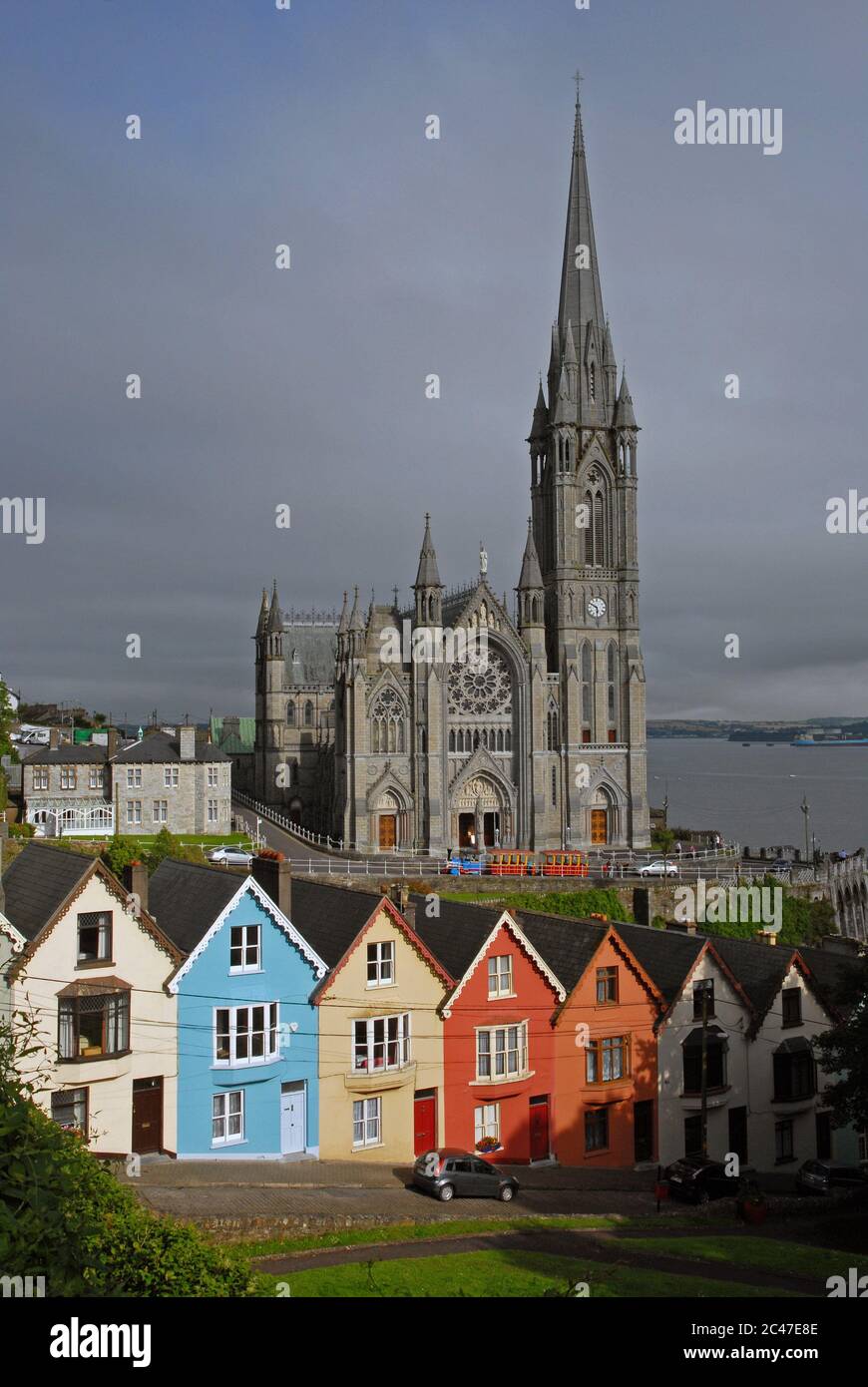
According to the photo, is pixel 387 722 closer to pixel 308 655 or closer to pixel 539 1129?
pixel 308 655

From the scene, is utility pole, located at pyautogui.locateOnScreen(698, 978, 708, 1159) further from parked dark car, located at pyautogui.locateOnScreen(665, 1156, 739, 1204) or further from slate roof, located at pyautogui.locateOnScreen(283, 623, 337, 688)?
slate roof, located at pyautogui.locateOnScreen(283, 623, 337, 688)

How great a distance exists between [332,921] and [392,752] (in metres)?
40.5

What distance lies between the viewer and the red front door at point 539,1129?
30531mm

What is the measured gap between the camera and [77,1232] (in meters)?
9.56

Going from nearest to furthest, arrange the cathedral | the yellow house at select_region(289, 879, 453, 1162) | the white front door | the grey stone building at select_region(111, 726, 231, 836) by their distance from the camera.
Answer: the white front door → the yellow house at select_region(289, 879, 453, 1162) → the grey stone building at select_region(111, 726, 231, 836) → the cathedral

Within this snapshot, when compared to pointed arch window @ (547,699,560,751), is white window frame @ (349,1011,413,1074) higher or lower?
lower

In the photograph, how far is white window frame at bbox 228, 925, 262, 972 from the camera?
27297 mm

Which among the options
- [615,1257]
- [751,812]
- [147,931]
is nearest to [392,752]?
[147,931]

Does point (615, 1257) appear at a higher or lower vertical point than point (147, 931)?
lower

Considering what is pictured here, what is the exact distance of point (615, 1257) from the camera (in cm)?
2095

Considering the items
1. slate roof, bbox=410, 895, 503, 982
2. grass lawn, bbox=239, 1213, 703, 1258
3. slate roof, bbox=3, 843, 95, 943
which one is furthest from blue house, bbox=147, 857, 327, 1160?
grass lawn, bbox=239, 1213, 703, 1258

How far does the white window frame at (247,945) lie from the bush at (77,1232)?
14.3m

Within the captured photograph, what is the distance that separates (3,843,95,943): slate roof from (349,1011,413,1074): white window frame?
26.9ft
